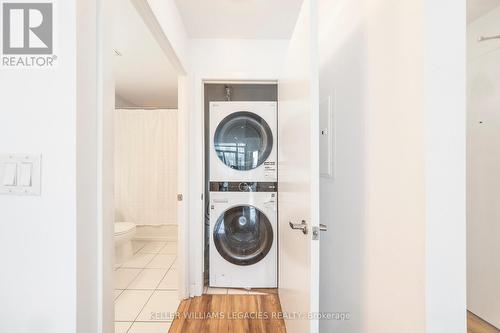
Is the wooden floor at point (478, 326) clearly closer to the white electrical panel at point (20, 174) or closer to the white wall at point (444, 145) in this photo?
the white wall at point (444, 145)

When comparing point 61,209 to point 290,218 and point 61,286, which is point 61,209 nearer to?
point 61,286

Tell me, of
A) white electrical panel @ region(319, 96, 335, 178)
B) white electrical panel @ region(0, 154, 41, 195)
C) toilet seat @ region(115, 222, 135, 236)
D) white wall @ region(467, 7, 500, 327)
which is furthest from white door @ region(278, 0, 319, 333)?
toilet seat @ region(115, 222, 135, 236)

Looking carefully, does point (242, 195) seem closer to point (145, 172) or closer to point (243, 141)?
point (243, 141)

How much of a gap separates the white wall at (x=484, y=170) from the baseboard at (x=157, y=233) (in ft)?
10.7

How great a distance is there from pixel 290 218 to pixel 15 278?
125 centimetres

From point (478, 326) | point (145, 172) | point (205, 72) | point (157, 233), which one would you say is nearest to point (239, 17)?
point (205, 72)

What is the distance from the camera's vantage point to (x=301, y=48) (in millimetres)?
1206

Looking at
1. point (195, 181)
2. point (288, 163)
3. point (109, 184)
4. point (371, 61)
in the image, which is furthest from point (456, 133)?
point (195, 181)

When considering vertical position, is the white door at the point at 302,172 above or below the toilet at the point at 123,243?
above

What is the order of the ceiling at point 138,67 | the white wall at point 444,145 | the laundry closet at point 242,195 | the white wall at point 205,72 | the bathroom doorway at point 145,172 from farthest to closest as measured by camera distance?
the bathroom doorway at point 145,172 < the laundry closet at point 242,195 < the white wall at point 205,72 < the ceiling at point 138,67 < the white wall at point 444,145

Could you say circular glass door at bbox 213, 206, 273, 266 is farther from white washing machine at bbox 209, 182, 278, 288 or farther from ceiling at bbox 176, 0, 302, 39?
ceiling at bbox 176, 0, 302, 39

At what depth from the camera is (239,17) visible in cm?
192

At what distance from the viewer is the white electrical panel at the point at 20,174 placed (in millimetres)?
715

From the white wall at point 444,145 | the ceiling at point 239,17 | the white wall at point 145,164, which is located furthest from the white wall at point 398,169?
the white wall at point 145,164
